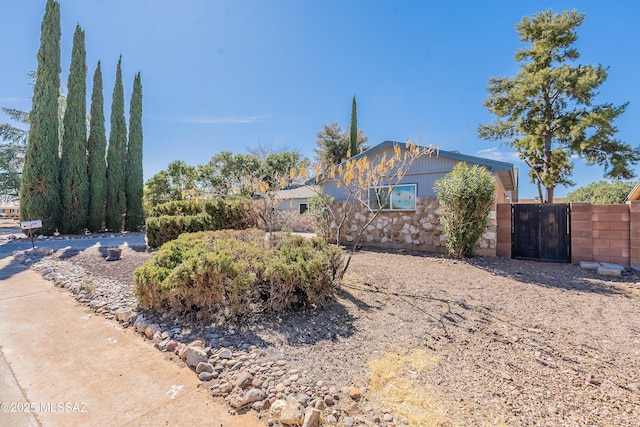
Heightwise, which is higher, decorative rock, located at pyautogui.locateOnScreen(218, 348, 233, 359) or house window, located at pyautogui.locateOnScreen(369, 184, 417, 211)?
house window, located at pyautogui.locateOnScreen(369, 184, 417, 211)

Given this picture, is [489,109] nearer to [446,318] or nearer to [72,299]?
[446,318]

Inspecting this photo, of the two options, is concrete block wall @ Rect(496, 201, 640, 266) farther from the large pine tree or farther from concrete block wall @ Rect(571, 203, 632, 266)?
the large pine tree

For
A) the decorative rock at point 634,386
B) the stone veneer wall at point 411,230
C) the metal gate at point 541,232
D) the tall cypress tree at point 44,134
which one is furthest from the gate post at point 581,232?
the tall cypress tree at point 44,134

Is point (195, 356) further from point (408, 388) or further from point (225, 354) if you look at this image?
point (408, 388)

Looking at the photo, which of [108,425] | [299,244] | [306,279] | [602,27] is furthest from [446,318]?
[602,27]

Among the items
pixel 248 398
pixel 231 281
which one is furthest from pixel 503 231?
pixel 248 398

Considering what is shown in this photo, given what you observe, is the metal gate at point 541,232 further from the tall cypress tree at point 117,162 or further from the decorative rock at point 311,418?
the tall cypress tree at point 117,162

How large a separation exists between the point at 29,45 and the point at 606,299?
23.1 m

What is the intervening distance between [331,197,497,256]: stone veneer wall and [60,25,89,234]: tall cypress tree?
12695 mm

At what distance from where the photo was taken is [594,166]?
15.6m

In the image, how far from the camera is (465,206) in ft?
23.8

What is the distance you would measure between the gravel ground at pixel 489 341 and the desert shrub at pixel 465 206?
1.90m

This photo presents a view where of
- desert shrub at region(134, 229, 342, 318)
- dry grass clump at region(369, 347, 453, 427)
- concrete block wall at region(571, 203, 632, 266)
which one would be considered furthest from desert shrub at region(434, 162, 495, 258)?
dry grass clump at region(369, 347, 453, 427)

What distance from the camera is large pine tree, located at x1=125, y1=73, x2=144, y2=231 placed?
1606cm
